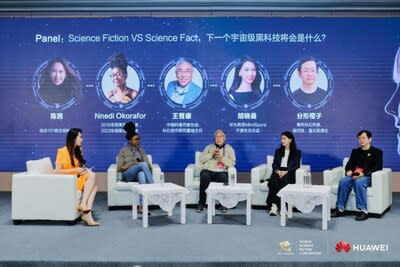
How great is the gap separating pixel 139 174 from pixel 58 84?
2166 millimetres

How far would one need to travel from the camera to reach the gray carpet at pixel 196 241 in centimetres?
472

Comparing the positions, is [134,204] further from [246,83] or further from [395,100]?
[395,100]

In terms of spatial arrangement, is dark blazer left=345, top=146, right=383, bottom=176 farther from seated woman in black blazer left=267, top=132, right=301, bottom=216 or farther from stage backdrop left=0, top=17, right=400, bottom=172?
stage backdrop left=0, top=17, right=400, bottom=172

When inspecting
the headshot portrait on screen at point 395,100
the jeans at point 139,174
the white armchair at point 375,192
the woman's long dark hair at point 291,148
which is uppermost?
the headshot portrait on screen at point 395,100

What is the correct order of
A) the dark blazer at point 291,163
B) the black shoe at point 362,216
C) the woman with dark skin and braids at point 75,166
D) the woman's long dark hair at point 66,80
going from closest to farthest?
the woman with dark skin and braids at point 75,166
the black shoe at point 362,216
the dark blazer at point 291,163
the woman's long dark hair at point 66,80

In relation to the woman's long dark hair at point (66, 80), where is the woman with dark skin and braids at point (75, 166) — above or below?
below

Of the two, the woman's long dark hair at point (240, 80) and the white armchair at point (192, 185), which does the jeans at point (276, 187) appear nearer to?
the white armchair at point (192, 185)

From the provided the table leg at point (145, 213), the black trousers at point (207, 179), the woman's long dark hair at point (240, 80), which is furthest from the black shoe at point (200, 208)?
the woman's long dark hair at point (240, 80)

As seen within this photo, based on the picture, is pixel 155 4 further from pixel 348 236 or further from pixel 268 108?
pixel 348 236

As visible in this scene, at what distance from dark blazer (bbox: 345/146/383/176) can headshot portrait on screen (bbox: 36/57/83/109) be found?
382cm

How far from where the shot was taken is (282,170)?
23.3 ft

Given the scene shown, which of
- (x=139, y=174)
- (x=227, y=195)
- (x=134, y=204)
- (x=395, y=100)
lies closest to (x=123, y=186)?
(x=139, y=174)

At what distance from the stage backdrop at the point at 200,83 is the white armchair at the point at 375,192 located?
119 cm

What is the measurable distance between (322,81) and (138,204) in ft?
10.5
